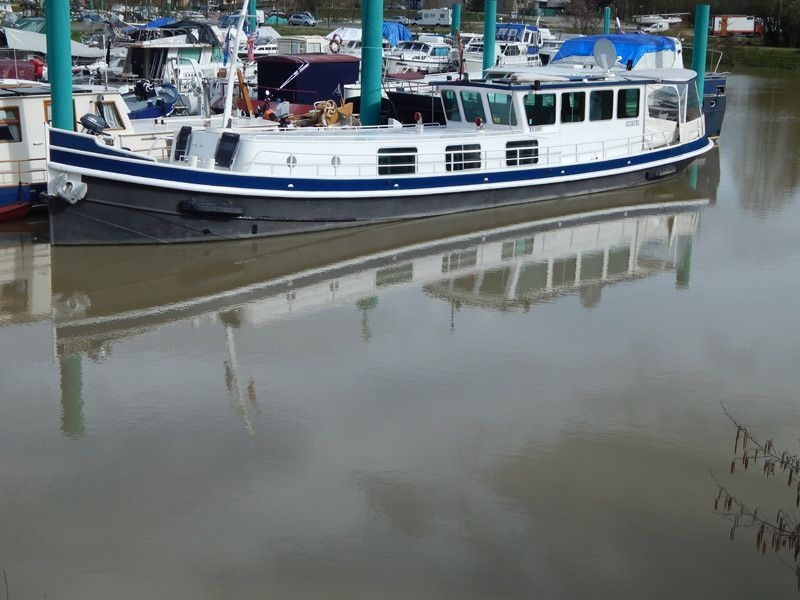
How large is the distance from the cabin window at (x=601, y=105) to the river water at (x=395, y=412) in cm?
296

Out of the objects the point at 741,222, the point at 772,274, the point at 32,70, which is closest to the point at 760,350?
the point at 772,274

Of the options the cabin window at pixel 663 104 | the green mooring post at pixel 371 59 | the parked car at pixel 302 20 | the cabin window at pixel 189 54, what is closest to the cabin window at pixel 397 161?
the green mooring post at pixel 371 59

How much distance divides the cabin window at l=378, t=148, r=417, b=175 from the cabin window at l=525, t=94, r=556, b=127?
243 centimetres

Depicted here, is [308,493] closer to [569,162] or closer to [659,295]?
[659,295]

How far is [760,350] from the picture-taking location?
12.1 m

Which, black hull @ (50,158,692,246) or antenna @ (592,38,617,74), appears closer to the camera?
black hull @ (50,158,692,246)

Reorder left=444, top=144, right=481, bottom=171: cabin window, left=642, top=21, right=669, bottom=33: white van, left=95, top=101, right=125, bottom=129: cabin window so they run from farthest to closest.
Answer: left=642, top=21, right=669, bottom=33: white van → left=95, top=101, right=125, bottom=129: cabin window → left=444, top=144, right=481, bottom=171: cabin window

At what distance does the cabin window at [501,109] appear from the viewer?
18547mm

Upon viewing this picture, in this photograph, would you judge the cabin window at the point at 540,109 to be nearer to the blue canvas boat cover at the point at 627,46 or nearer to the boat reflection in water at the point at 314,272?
the boat reflection in water at the point at 314,272

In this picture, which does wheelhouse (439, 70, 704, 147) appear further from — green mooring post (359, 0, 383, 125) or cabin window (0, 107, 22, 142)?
cabin window (0, 107, 22, 142)

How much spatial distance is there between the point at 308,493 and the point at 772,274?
9.00 meters

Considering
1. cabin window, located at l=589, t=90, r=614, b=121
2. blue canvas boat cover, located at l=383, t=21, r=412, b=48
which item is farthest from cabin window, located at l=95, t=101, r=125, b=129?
blue canvas boat cover, located at l=383, t=21, r=412, b=48

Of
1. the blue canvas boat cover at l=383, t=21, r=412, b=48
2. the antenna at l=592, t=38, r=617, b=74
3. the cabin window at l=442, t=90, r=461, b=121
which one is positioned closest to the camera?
the cabin window at l=442, t=90, r=461, b=121

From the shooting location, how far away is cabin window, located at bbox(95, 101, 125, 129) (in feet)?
60.4
